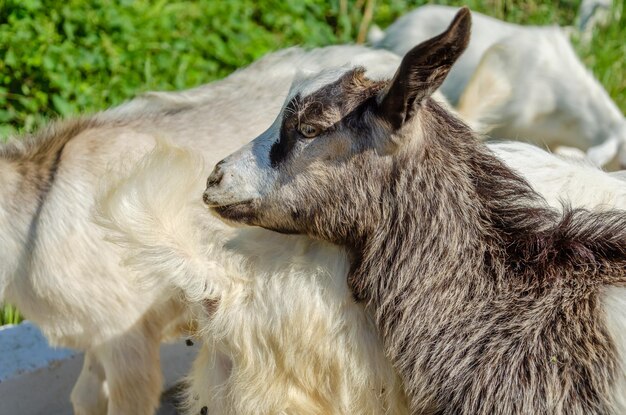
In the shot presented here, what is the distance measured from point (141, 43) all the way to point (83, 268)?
8.90 feet

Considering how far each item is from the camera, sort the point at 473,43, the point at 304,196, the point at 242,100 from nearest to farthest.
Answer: the point at 304,196
the point at 242,100
the point at 473,43

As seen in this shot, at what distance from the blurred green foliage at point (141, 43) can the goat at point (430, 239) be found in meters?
2.99

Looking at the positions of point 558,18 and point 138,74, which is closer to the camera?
point 138,74

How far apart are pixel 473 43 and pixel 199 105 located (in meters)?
2.40

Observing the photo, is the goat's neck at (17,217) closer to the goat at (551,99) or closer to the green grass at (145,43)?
the green grass at (145,43)

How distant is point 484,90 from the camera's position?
423 centimetres

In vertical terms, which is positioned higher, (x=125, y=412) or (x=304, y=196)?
(x=304, y=196)

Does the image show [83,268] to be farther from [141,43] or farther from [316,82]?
[141,43]

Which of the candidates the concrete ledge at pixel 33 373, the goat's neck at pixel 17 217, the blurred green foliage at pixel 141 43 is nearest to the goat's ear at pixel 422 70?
the goat's neck at pixel 17 217

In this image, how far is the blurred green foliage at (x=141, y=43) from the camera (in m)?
5.48

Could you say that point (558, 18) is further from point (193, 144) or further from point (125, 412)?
point (125, 412)

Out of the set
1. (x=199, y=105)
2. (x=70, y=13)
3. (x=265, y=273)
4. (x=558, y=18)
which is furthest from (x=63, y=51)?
(x=558, y=18)

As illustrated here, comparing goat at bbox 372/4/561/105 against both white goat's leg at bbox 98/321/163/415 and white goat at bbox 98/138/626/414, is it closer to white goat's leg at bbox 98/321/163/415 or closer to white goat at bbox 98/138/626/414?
white goat's leg at bbox 98/321/163/415

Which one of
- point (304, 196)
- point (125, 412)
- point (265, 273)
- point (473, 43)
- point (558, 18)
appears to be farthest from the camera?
point (558, 18)
